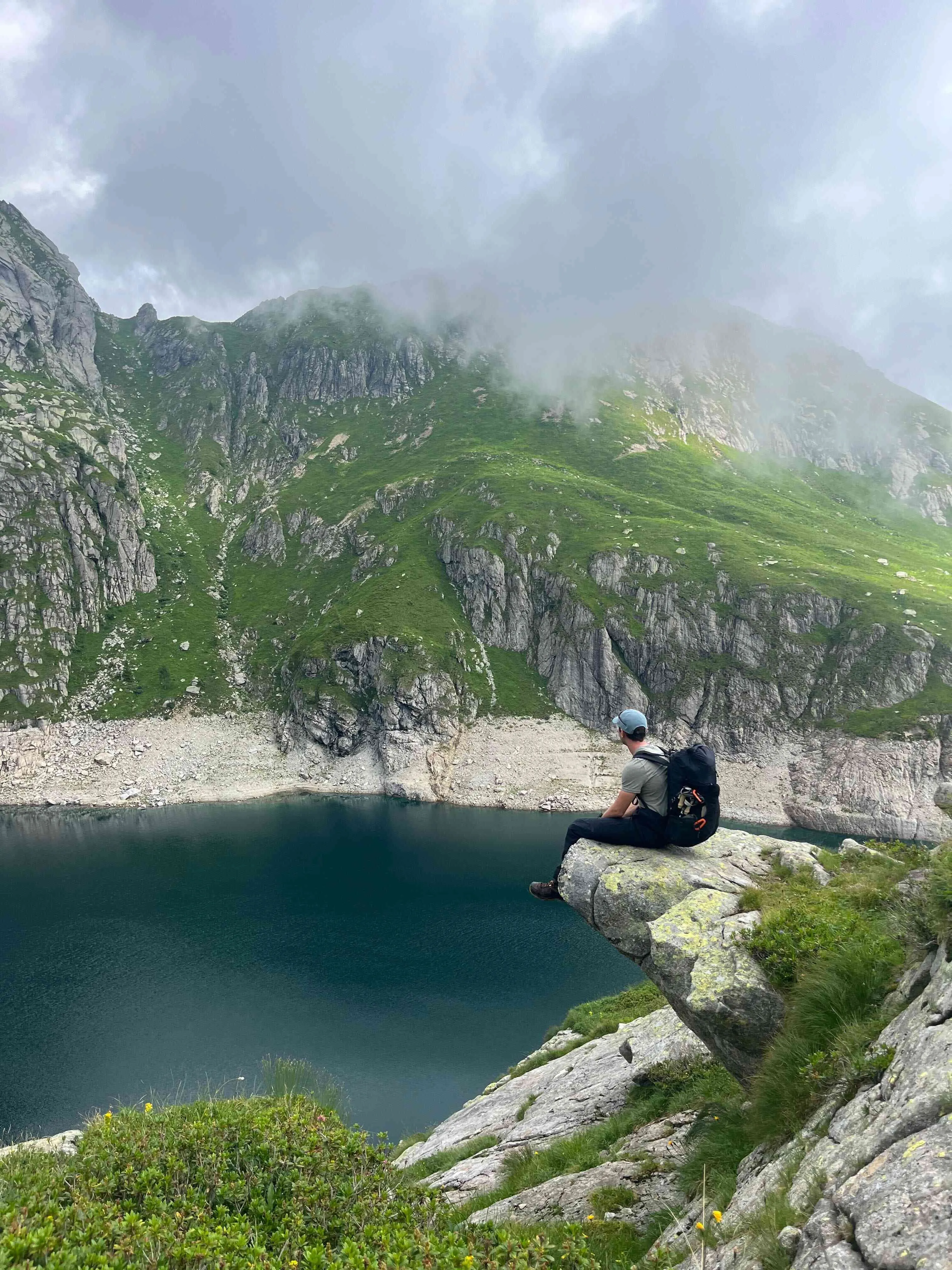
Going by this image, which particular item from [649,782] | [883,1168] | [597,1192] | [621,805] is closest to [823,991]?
[883,1168]

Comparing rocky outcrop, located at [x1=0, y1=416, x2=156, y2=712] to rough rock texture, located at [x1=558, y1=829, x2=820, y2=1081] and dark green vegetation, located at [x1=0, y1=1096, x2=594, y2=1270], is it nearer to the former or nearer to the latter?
dark green vegetation, located at [x1=0, y1=1096, x2=594, y2=1270]

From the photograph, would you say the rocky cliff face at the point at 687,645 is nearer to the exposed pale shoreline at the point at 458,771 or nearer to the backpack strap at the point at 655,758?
the exposed pale shoreline at the point at 458,771

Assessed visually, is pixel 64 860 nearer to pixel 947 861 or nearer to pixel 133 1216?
pixel 133 1216

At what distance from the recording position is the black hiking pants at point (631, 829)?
1240 centimetres

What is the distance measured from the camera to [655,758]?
11586mm

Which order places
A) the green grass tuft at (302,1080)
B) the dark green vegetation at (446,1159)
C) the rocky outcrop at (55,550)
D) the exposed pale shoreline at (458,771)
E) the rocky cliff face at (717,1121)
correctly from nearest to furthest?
the rocky cliff face at (717,1121) < the dark green vegetation at (446,1159) < the green grass tuft at (302,1080) < the exposed pale shoreline at (458,771) < the rocky outcrop at (55,550)

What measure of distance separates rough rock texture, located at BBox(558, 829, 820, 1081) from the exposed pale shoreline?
10887cm

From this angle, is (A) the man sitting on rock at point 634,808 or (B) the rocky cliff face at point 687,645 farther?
(B) the rocky cliff face at point 687,645

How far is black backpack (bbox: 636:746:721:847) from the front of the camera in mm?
11383

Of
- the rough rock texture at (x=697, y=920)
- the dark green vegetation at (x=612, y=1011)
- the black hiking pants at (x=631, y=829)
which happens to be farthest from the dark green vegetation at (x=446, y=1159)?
the black hiking pants at (x=631, y=829)

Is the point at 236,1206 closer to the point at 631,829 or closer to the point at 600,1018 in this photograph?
the point at 631,829

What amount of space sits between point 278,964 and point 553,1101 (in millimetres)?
52362

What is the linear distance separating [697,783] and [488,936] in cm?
6282

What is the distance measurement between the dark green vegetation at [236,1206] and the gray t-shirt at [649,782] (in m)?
6.72
